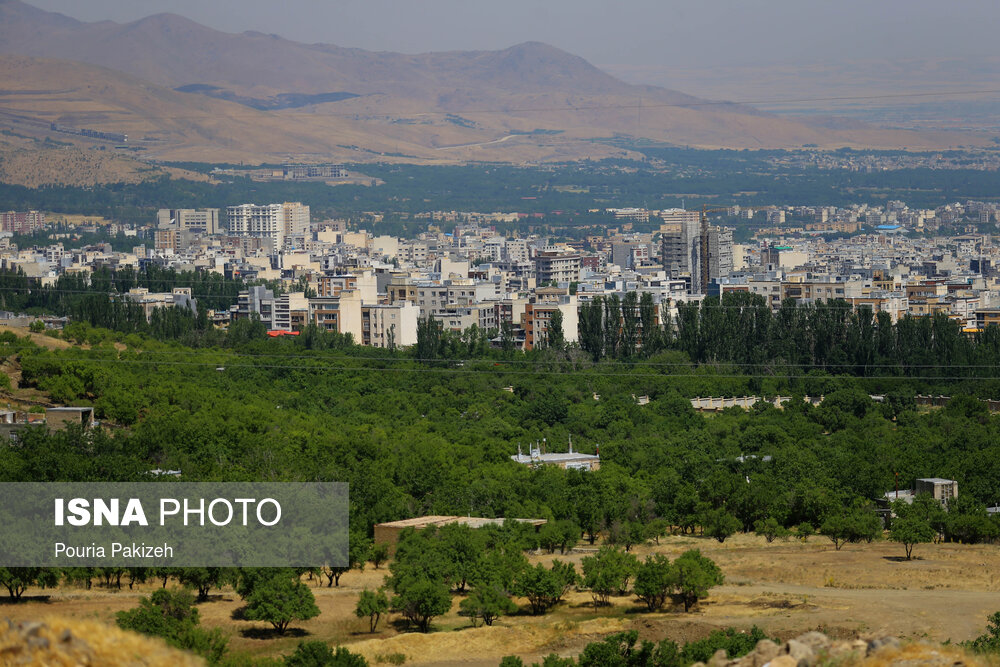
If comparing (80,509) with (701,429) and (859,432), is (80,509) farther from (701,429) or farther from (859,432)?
(859,432)

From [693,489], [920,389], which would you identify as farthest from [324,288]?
[693,489]

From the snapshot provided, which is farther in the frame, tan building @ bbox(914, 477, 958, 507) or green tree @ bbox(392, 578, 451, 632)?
tan building @ bbox(914, 477, 958, 507)

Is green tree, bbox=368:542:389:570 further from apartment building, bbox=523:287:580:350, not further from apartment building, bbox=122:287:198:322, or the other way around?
apartment building, bbox=122:287:198:322

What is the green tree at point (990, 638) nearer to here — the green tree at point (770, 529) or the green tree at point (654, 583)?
the green tree at point (654, 583)

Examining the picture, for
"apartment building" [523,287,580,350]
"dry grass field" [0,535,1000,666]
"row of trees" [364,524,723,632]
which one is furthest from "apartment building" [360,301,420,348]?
"row of trees" [364,524,723,632]

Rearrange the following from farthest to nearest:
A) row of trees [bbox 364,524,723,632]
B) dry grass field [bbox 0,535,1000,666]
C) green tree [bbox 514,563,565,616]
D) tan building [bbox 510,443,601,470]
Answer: tan building [bbox 510,443,601,470] → green tree [bbox 514,563,565,616] → row of trees [bbox 364,524,723,632] → dry grass field [bbox 0,535,1000,666]
